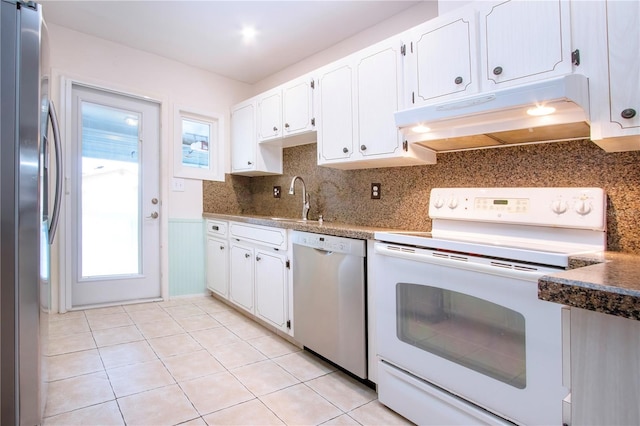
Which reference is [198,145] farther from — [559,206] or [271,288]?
[559,206]

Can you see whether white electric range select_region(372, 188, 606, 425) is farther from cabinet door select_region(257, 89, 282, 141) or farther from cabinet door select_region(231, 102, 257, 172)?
cabinet door select_region(231, 102, 257, 172)

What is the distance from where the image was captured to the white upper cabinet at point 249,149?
3.37m

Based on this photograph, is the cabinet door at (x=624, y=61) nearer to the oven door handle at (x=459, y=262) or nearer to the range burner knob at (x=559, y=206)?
the range burner knob at (x=559, y=206)

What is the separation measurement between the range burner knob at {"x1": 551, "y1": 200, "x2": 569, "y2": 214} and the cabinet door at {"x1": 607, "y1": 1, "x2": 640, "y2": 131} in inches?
15.0

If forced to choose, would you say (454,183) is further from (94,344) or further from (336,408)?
(94,344)

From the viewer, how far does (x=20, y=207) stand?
1299 mm

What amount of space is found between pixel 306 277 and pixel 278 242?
15.9 inches

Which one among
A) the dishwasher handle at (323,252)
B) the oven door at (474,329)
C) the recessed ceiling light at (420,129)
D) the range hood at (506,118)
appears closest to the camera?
the oven door at (474,329)

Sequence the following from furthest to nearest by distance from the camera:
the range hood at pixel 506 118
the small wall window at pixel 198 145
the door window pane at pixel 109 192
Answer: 1. the small wall window at pixel 198 145
2. the door window pane at pixel 109 192
3. the range hood at pixel 506 118

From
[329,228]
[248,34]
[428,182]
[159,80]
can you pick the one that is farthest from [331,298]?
[159,80]

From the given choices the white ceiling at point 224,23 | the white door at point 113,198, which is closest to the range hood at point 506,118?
the white ceiling at point 224,23

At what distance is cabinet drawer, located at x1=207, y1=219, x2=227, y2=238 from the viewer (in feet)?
10.7

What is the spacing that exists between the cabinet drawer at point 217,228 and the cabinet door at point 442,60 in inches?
85.3

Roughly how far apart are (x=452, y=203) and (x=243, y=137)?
2.39m
